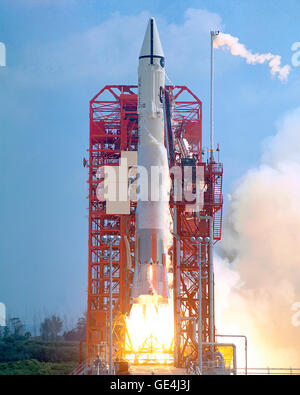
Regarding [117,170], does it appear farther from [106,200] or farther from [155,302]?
[155,302]

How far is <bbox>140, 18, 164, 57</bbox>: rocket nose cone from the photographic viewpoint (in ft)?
191

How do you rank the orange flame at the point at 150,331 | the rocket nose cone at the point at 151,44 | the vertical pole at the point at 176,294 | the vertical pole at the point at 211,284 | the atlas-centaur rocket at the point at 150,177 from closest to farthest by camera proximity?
the vertical pole at the point at 176,294
the orange flame at the point at 150,331
the atlas-centaur rocket at the point at 150,177
the vertical pole at the point at 211,284
the rocket nose cone at the point at 151,44

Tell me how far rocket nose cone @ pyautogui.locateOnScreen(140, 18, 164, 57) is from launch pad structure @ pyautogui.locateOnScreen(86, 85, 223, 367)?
10.5ft

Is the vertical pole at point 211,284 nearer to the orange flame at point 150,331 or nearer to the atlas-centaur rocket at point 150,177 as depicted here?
the orange flame at point 150,331

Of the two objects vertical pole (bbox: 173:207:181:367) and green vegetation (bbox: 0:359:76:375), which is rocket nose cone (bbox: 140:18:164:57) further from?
green vegetation (bbox: 0:359:76:375)

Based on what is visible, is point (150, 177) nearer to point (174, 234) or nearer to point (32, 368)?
point (174, 234)

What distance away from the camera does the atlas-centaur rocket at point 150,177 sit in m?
53.9

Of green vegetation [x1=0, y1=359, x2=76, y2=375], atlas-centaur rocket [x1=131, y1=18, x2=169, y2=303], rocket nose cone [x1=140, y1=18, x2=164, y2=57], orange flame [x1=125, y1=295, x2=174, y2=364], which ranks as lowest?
green vegetation [x1=0, y1=359, x2=76, y2=375]


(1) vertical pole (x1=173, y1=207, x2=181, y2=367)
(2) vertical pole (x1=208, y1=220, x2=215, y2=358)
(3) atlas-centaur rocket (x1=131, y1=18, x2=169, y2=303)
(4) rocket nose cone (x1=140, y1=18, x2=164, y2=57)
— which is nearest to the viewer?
(1) vertical pole (x1=173, y1=207, x2=181, y2=367)

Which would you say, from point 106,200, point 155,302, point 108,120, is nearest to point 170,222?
point 155,302

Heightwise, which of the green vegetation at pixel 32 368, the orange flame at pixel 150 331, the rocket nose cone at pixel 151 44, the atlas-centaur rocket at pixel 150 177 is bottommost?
the green vegetation at pixel 32 368

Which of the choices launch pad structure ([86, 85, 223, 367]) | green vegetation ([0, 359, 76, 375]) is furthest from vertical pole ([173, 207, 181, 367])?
green vegetation ([0, 359, 76, 375])

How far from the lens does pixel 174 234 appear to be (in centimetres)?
5522

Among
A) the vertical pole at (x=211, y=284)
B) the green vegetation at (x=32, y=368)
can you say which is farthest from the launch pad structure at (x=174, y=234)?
the green vegetation at (x=32, y=368)
